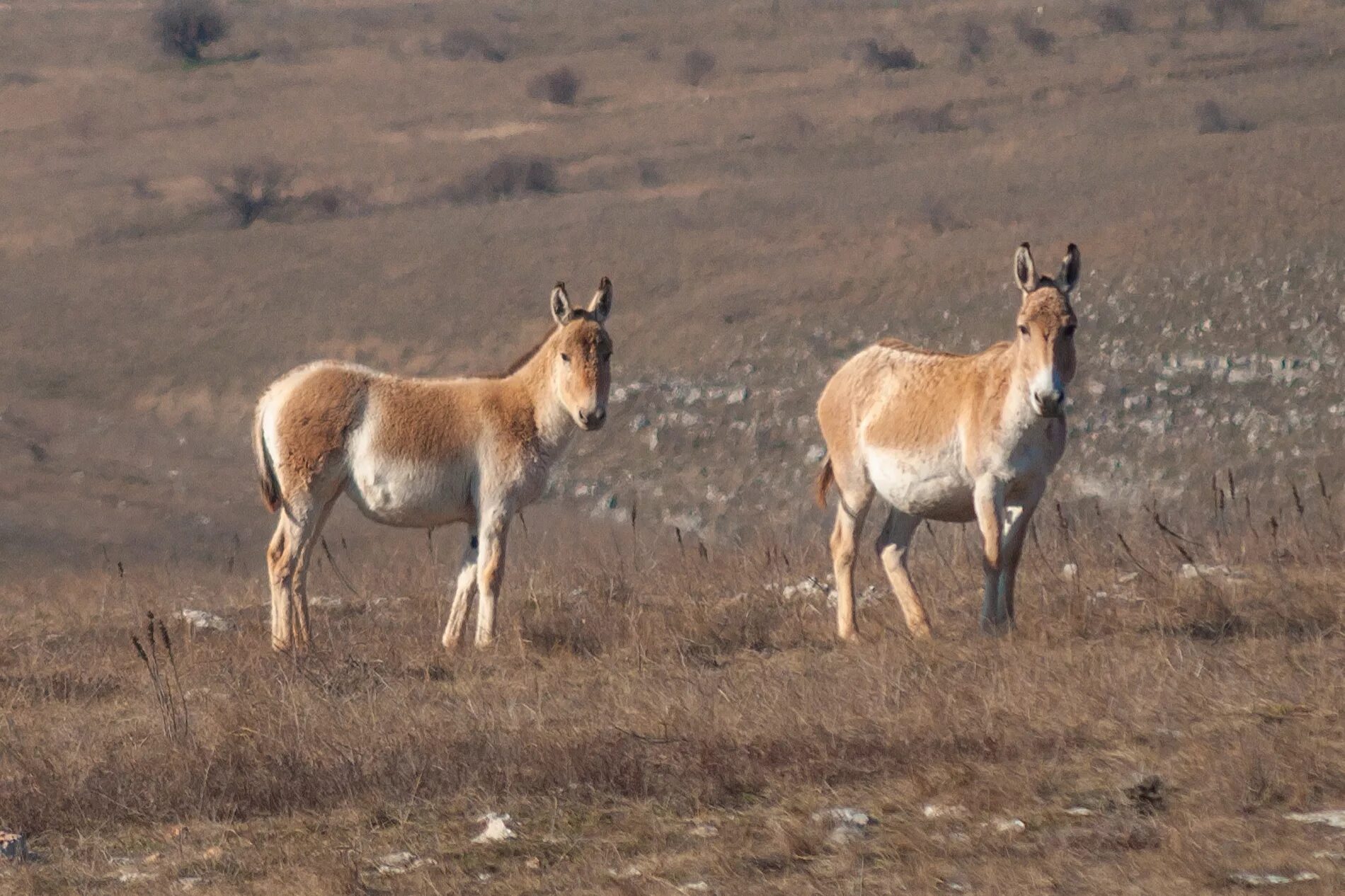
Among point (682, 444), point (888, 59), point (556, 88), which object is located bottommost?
point (682, 444)

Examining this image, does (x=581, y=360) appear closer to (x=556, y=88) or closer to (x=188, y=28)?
(x=556, y=88)

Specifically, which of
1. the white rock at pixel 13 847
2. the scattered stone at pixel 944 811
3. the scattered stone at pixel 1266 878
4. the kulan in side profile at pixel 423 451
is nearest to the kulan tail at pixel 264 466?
the kulan in side profile at pixel 423 451

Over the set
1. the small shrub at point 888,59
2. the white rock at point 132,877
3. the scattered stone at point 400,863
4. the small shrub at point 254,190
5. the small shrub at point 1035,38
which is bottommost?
the white rock at point 132,877

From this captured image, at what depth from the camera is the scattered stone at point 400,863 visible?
20.4ft

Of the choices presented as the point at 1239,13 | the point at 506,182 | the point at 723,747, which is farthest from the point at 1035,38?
the point at 723,747

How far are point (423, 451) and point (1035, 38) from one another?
3388 cm

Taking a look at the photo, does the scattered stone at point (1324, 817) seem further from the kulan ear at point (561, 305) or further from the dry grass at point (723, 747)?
the kulan ear at point (561, 305)

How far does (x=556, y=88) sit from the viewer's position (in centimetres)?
4203

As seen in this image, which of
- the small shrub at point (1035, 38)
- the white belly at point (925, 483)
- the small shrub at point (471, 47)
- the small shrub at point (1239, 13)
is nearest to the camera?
the white belly at point (925, 483)

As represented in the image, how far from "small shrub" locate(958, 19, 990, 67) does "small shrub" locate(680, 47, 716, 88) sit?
576 cm

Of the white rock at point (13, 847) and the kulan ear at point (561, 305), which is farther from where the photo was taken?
the kulan ear at point (561, 305)

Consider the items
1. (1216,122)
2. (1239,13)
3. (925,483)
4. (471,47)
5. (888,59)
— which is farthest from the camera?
(471,47)

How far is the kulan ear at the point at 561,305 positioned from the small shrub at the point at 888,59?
3084 cm

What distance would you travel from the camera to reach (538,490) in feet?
36.7
